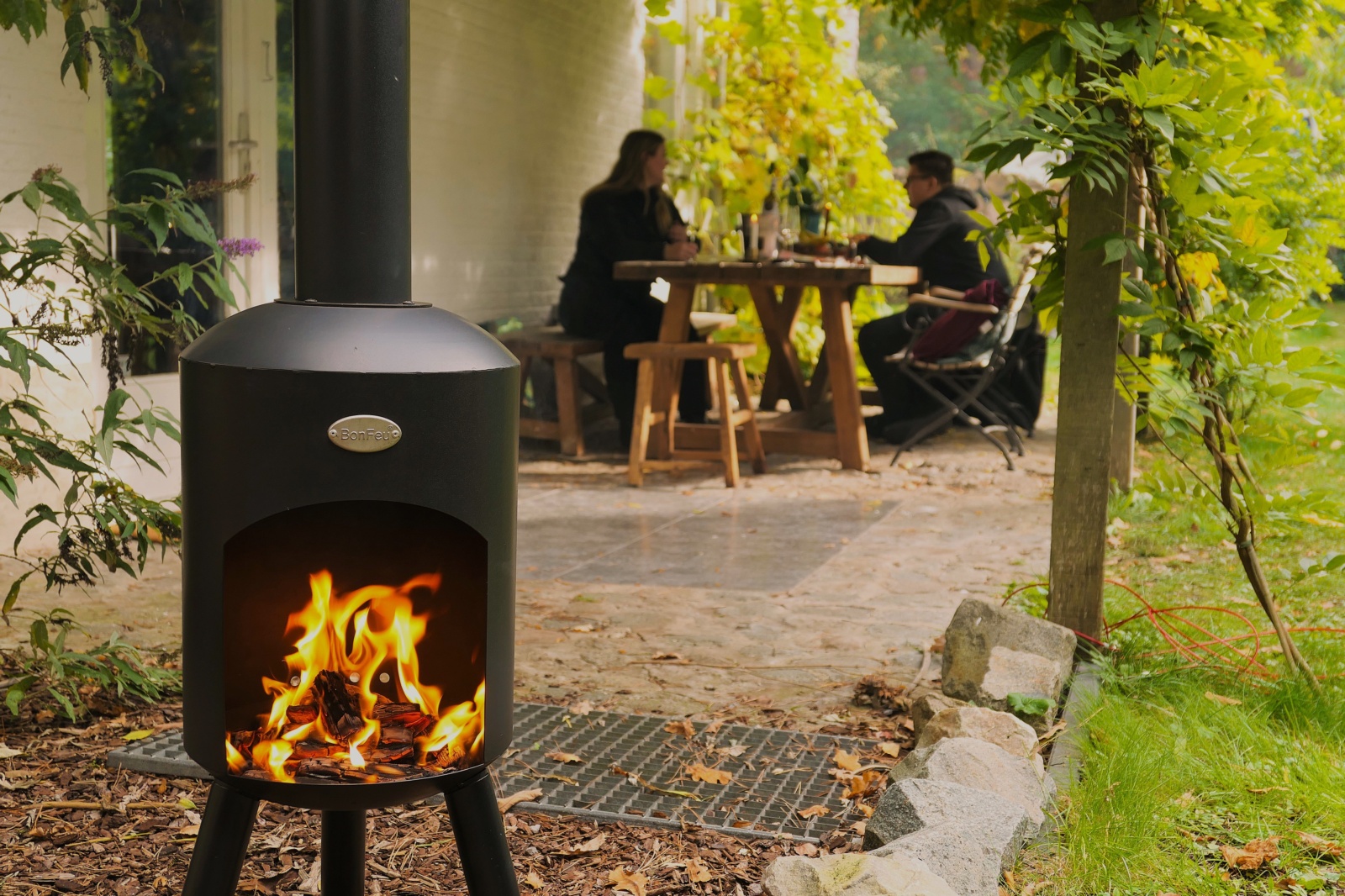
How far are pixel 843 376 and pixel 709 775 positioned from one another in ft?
14.1

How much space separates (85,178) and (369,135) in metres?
3.44

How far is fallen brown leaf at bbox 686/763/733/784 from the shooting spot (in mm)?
2766

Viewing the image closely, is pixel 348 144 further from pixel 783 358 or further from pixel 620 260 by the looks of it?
pixel 783 358

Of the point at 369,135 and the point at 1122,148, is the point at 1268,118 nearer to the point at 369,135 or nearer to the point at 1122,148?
the point at 1122,148

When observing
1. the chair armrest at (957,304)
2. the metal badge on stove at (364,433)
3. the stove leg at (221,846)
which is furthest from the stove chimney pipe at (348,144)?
the chair armrest at (957,304)

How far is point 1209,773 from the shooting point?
265cm

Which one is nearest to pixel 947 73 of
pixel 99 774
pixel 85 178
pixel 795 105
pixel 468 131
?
pixel 795 105

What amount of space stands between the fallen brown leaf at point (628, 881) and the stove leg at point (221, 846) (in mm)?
680

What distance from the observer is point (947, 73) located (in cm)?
3206

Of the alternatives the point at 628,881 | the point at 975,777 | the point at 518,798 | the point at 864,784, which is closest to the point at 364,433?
the point at 628,881

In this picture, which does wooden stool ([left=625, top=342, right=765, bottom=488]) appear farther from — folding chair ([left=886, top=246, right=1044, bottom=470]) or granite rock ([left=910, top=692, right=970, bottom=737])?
granite rock ([left=910, top=692, right=970, bottom=737])

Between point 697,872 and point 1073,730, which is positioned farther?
point 1073,730

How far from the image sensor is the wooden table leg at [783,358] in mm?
8340

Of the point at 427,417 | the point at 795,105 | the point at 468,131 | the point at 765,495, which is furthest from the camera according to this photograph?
the point at 795,105
